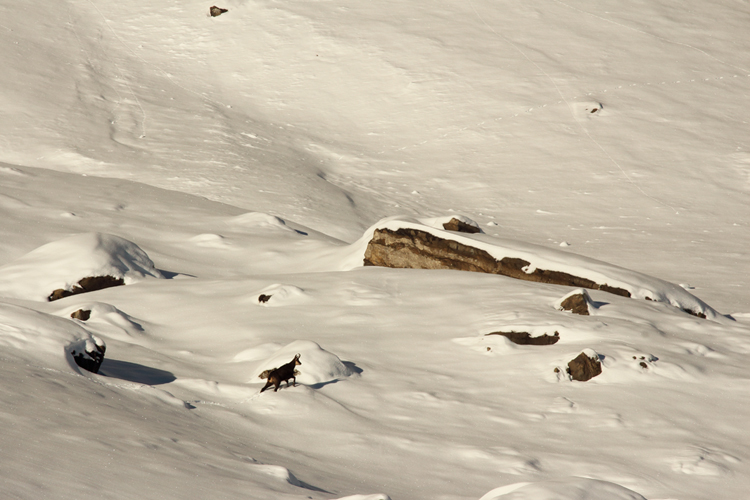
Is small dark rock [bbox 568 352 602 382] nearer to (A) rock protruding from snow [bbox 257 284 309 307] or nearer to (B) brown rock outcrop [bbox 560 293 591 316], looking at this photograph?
(B) brown rock outcrop [bbox 560 293 591 316]

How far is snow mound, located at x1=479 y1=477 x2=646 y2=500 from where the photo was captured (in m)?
3.15

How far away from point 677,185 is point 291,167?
1051 cm

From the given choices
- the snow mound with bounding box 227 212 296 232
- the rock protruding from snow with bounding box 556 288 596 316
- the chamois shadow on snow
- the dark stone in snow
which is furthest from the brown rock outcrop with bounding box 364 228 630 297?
the chamois shadow on snow

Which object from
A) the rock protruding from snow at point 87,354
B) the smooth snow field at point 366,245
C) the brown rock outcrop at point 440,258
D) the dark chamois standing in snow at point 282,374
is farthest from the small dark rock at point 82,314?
the brown rock outcrop at point 440,258

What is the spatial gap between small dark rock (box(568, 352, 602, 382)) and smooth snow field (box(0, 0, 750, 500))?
63 mm

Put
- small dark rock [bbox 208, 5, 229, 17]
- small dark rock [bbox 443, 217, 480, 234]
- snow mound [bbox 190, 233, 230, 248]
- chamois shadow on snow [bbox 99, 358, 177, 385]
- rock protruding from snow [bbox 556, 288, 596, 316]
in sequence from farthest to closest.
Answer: small dark rock [bbox 208, 5, 229, 17] → snow mound [bbox 190, 233, 230, 248] → small dark rock [bbox 443, 217, 480, 234] → rock protruding from snow [bbox 556, 288, 596, 316] → chamois shadow on snow [bbox 99, 358, 177, 385]

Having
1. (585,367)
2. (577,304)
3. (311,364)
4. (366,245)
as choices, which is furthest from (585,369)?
(366,245)

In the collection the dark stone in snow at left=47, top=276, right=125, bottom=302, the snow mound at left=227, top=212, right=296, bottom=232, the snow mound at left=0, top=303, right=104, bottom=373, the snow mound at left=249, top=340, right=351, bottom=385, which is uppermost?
the snow mound at left=0, top=303, right=104, bottom=373

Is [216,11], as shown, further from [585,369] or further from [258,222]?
[585,369]

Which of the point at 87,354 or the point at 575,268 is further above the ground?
the point at 87,354

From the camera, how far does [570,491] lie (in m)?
3.20

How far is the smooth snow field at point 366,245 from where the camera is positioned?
5203 mm

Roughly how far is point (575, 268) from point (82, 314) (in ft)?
21.6

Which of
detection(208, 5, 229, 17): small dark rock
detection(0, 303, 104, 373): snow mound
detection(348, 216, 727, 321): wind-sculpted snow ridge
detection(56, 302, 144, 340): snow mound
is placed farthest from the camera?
detection(208, 5, 229, 17): small dark rock
